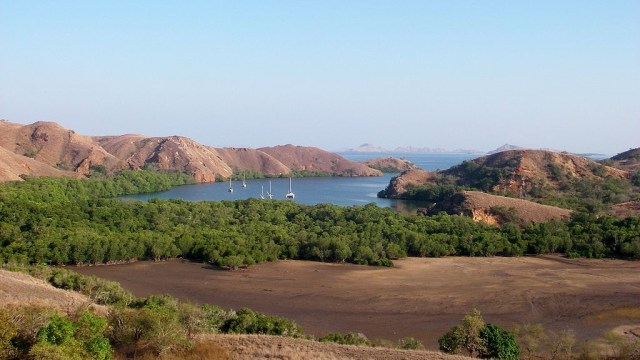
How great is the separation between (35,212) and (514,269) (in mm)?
38347

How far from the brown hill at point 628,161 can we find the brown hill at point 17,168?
298 ft

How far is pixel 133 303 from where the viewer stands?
83.4 ft

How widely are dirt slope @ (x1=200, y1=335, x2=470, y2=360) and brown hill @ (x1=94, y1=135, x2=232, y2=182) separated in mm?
112955

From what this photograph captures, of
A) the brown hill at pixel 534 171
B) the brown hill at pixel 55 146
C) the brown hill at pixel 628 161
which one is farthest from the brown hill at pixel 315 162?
the brown hill at pixel 628 161

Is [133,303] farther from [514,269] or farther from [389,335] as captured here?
[514,269]

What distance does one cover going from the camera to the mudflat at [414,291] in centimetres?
2986

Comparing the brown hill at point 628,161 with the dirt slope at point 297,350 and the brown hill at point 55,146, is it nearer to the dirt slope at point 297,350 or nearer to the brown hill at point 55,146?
the dirt slope at point 297,350

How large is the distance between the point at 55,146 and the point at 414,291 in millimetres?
100479

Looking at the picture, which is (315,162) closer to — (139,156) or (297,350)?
(139,156)

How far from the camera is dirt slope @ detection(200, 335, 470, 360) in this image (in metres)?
17.1

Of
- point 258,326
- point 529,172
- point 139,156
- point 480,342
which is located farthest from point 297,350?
point 139,156

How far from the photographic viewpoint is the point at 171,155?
138 m

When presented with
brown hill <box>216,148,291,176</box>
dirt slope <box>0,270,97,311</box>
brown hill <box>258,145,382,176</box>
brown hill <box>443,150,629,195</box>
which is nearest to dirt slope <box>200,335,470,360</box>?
dirt slope <box>0,270,97,311</box>

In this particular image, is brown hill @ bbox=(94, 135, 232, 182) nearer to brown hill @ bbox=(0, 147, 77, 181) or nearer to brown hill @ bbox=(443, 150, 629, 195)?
brown hill @ bbox=(0, 147, 77, 181)
